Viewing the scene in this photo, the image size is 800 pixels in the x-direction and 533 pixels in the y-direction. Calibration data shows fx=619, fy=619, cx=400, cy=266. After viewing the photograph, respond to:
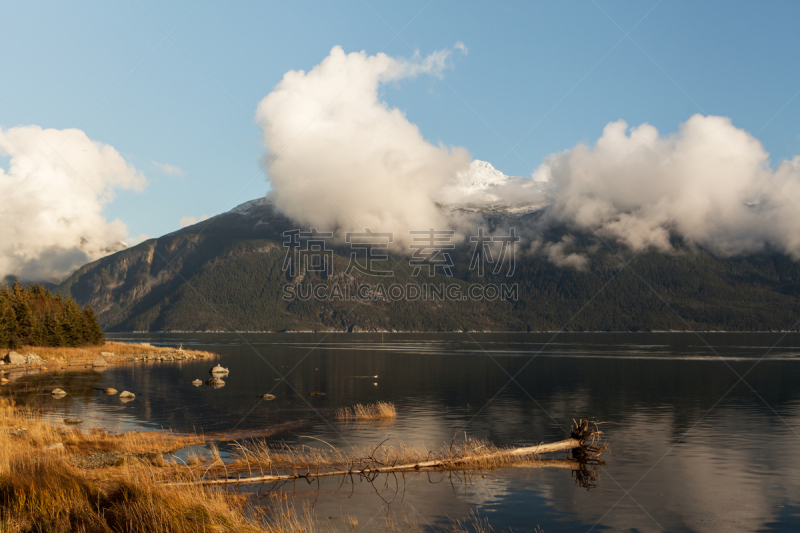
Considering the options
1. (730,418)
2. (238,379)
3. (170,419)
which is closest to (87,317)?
(238,379)

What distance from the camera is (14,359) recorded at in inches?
4131

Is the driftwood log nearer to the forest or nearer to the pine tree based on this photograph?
the forest

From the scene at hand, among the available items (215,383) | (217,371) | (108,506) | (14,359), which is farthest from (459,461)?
(14,359)

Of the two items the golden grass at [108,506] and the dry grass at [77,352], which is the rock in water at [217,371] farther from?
the golden grass at [108,506]

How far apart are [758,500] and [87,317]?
138191 mm

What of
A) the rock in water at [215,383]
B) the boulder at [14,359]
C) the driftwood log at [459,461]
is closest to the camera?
the driftwood log at [459,461]

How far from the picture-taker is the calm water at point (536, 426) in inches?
1073

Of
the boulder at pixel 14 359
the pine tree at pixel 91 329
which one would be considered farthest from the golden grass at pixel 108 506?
the pine tree at pixel 91 329

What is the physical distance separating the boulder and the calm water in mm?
15278

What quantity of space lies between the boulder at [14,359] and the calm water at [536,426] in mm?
15278

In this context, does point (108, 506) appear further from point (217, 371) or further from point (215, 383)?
point (217, 371)

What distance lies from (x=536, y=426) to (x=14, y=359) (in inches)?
3651

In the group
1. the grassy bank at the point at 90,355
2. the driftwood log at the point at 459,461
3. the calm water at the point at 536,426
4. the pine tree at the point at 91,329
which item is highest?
the pine tree at the point at 91,329

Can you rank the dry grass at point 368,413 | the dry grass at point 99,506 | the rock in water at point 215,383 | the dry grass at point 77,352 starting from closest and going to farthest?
the dry grass at point 99,506 < the dry grass at point 368,413 < the rock in water at point 215,383 < the dry grass at point 77,352
